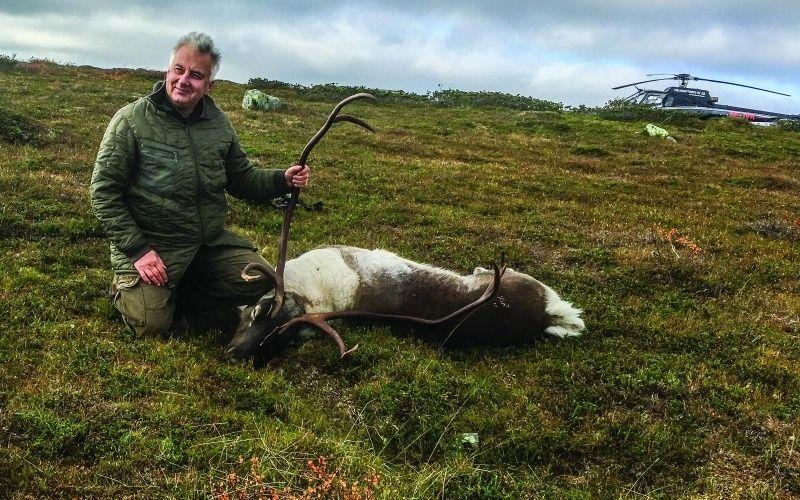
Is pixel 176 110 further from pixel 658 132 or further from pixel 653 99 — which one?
pixel 653 99

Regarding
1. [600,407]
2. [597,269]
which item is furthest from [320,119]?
[600,407]

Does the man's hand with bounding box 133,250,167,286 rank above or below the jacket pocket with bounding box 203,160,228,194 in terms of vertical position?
below

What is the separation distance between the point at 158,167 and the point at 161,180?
128mm

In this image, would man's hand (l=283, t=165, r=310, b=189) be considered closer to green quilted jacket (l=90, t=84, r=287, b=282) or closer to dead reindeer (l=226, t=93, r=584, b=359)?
dead reindeer (l=226, t=93, r=584, b=359)

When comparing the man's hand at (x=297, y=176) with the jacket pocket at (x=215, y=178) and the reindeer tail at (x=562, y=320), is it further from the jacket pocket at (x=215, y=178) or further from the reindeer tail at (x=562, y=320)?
the reindeer tail at (x=562, y=320)

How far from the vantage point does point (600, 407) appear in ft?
18.8

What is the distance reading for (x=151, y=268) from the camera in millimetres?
5922

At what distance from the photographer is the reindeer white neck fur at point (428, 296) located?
6957 mm

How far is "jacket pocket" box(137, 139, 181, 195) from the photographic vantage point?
596 cm

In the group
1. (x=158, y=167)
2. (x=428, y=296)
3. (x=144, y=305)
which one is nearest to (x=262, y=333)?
(x=144, y=305)

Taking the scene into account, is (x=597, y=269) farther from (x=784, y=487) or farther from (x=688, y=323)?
(x=784, y=487)

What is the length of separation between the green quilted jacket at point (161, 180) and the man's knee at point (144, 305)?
173 mm

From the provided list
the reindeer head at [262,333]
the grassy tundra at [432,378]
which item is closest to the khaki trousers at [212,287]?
the reindeer head at [262,333]

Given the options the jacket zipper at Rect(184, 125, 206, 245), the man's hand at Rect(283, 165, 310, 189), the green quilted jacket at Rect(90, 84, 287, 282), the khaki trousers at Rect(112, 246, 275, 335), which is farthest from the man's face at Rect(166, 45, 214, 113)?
the khaki trousers at Rect(112, 246, 275, 335)
